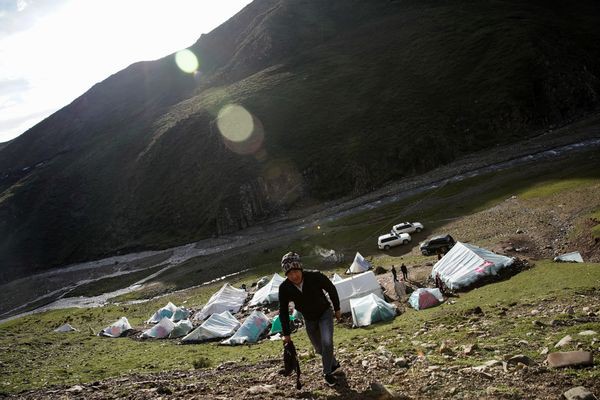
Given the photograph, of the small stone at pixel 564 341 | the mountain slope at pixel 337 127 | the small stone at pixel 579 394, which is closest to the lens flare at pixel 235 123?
the mountain slope at pixel 337 127

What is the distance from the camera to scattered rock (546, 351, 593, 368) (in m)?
8.69

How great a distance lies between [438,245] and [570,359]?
135 feet

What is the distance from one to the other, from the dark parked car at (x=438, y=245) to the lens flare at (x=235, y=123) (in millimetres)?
112102

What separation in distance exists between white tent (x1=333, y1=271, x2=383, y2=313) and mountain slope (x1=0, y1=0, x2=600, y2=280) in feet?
282

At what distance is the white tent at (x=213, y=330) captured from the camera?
34.5 metres

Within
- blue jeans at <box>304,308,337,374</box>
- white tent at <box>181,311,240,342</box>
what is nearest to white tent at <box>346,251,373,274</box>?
white tent at <box>181,311,240,342</box>

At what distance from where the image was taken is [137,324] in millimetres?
52688

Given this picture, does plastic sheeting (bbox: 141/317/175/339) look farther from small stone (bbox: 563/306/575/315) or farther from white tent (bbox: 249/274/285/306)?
small stone (bbox: 563/306/575/315)

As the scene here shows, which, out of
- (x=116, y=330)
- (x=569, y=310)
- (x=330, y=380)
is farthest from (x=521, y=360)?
(x=116, y=330)

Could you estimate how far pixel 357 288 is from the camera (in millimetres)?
34531

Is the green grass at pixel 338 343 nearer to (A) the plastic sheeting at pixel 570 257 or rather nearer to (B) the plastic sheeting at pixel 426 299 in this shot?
(B) the plastic sheeting at pixel 426 299

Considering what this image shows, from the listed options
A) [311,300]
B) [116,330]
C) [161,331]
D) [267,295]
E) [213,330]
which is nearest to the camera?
[311,300]

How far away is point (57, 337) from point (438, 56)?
152 meters

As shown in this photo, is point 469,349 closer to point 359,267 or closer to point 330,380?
point 330,380
